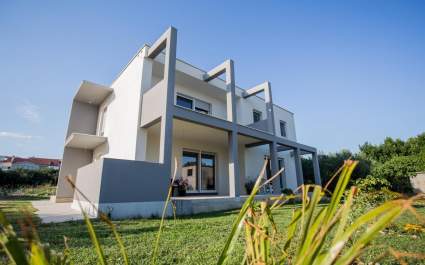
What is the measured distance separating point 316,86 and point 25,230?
1244 cm

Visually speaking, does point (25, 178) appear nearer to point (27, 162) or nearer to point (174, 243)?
point (174, 243)

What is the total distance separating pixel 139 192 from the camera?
610 centimetres

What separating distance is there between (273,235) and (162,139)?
6.24m

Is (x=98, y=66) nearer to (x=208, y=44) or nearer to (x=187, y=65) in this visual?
(x=187, y=65)

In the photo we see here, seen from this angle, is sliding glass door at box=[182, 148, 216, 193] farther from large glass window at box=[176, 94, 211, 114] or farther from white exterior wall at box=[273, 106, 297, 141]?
white exterior wall at box=[273, 106, 297, 141]

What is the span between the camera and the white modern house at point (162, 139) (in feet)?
20.3

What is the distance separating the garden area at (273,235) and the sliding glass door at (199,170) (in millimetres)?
6332

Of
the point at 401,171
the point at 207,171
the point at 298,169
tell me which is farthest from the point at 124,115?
the point at 401,171

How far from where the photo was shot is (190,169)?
1116 cm

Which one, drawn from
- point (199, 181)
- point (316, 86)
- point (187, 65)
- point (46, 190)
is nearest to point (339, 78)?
point (316, 86)

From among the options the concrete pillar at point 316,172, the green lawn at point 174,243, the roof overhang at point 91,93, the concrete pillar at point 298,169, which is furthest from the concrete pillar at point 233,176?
the roof overhang at point 91,93

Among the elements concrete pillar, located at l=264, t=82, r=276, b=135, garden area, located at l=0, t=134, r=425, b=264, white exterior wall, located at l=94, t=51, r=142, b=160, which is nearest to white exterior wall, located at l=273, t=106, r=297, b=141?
concrete pillar, located at l=264, t=82, r=276, b=135

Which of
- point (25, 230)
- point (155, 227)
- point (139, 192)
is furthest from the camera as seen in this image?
point (139, 192)

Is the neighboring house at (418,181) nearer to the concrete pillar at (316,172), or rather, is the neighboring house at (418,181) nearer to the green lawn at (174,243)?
the concrete pillar at (316,172)
